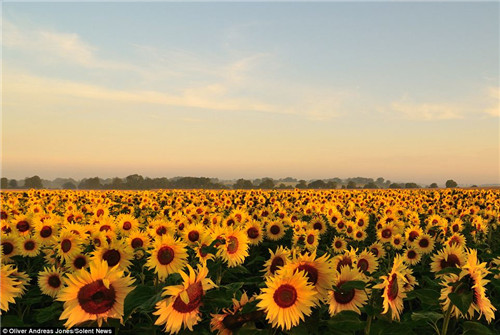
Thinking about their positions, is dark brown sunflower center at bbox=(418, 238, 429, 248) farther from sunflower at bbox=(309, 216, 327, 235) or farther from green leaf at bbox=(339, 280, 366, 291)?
green leaf at bbox=(339, 280, 366, 291)

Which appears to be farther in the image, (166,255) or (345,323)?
(166,255)

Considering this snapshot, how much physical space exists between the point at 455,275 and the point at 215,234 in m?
3.99

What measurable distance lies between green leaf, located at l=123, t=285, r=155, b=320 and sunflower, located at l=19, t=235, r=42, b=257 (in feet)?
19.6

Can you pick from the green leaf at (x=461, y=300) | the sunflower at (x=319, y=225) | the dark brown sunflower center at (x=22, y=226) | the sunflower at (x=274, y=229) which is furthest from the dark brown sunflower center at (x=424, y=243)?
the dark brown sunflower center at (x=22, y=226)

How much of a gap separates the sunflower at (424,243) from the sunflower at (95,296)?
32.5ft

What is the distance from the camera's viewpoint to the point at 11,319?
412cm

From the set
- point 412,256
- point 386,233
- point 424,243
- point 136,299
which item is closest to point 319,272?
point 136,299

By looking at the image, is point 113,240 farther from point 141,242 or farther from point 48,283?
point 48,283

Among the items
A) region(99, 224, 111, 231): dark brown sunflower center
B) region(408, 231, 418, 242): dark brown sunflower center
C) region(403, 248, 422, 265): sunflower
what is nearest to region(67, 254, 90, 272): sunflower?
region(99, 224, 111, 231): dark brown sunflower center

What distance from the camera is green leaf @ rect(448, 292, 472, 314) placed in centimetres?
325

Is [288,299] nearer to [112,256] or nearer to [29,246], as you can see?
[112,256]

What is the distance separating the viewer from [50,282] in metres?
6.13

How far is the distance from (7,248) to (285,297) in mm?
7051

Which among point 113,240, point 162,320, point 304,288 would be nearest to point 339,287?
point 304,288
